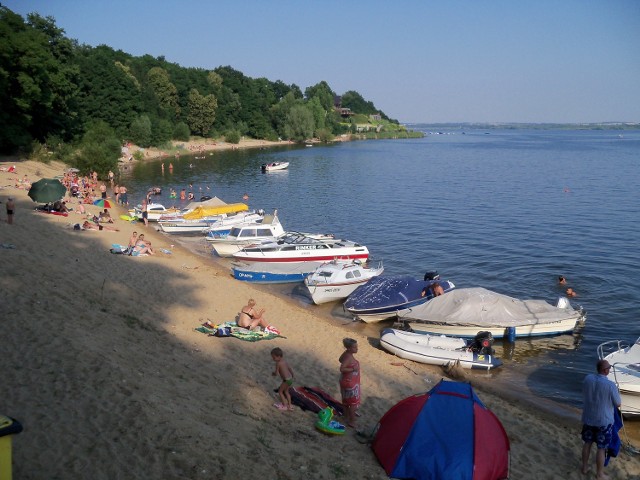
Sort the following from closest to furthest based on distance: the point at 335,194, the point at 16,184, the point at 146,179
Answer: the point at 16,184 → the point at 335,194 → the point at 146,179

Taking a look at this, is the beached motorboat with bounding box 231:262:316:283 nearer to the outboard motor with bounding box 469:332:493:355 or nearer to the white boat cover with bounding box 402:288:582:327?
the white boat cover with bounding box 402:288:582:327

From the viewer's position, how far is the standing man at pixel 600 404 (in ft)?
31.1

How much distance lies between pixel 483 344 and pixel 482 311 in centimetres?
224

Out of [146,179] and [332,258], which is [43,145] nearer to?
[146,179]

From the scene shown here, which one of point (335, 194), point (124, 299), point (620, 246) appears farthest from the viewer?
point (335, 194)

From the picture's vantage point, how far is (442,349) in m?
18.0

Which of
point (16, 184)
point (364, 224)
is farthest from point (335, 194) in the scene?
point (16, 184)

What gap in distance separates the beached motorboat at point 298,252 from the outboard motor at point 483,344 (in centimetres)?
1050

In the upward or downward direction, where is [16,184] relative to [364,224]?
upward

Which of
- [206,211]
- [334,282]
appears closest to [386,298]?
[334,282]

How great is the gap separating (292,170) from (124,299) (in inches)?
2694

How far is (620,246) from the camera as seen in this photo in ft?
116

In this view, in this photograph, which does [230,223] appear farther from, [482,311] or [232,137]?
[232,137]

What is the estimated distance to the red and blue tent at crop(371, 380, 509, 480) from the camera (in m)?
9.25
